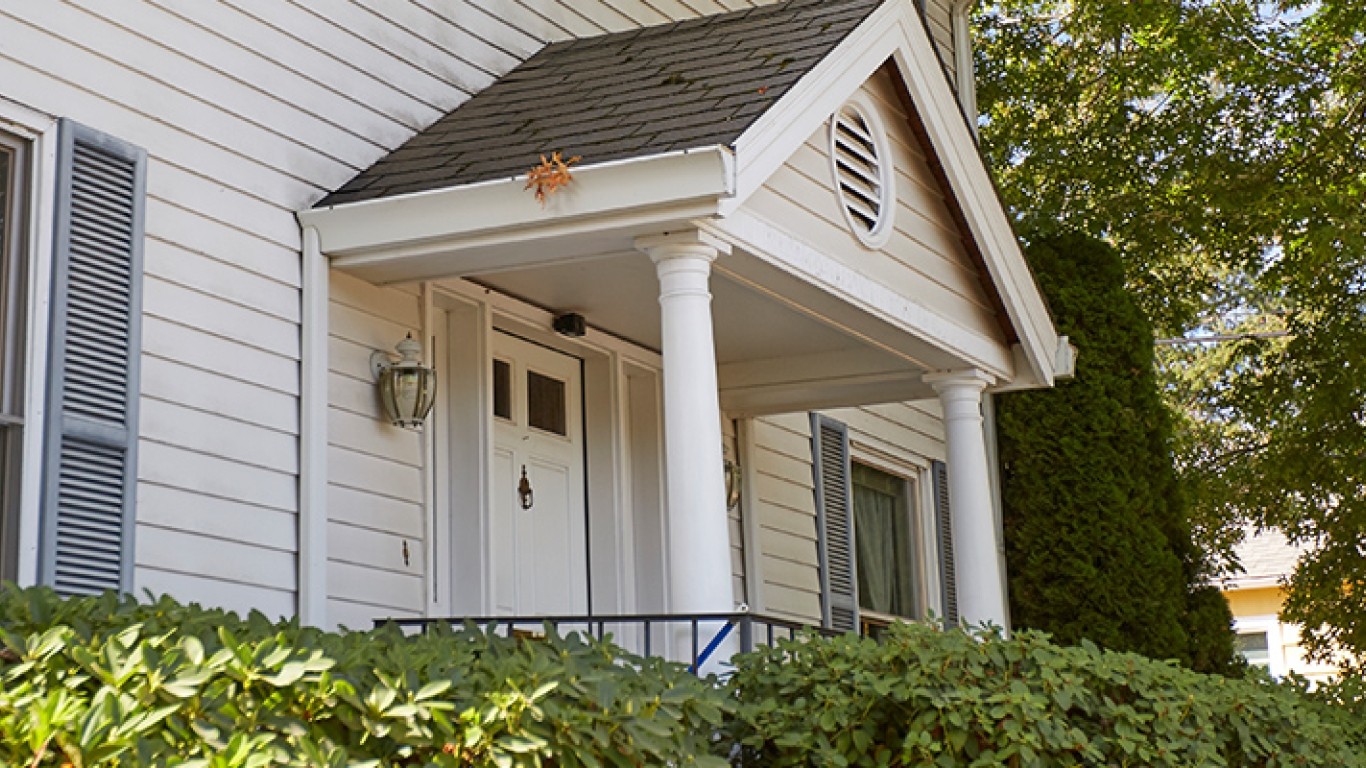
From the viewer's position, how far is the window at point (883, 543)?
1116 centimetres

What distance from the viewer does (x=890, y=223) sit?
7758mm

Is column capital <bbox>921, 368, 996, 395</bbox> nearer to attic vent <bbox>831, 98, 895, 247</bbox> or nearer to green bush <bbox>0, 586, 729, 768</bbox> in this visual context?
attic vent <bbox>831, 98, 895, 247</bbox>

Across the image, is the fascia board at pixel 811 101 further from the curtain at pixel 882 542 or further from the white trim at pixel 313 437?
the curtain at pixel 882 542

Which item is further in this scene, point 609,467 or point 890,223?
point 609,467

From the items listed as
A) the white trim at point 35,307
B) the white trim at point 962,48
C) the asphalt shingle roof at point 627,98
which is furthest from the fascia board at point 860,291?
the white trim at point 962,48

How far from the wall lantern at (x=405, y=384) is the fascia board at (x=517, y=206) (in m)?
0.48

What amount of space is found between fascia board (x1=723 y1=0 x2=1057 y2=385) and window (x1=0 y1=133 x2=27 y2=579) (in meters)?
2.29

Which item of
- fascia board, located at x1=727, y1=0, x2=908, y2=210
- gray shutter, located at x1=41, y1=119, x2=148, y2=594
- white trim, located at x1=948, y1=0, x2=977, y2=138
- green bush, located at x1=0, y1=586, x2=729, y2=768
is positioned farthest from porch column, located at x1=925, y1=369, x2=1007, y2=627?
white trim, located at x1=948, y1=0, x2=977, y2=138

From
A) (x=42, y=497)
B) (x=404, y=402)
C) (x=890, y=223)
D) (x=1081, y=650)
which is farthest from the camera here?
(x=890, y=223)

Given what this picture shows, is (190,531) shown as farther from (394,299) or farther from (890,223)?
(890,223)

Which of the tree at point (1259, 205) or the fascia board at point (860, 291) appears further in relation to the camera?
the tree at point (1259, 205)

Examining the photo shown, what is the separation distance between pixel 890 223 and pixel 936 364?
3.30 feet

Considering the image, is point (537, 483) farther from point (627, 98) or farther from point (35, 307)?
point (35, 307)

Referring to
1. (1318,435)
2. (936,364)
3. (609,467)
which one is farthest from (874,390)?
(1318,435)
